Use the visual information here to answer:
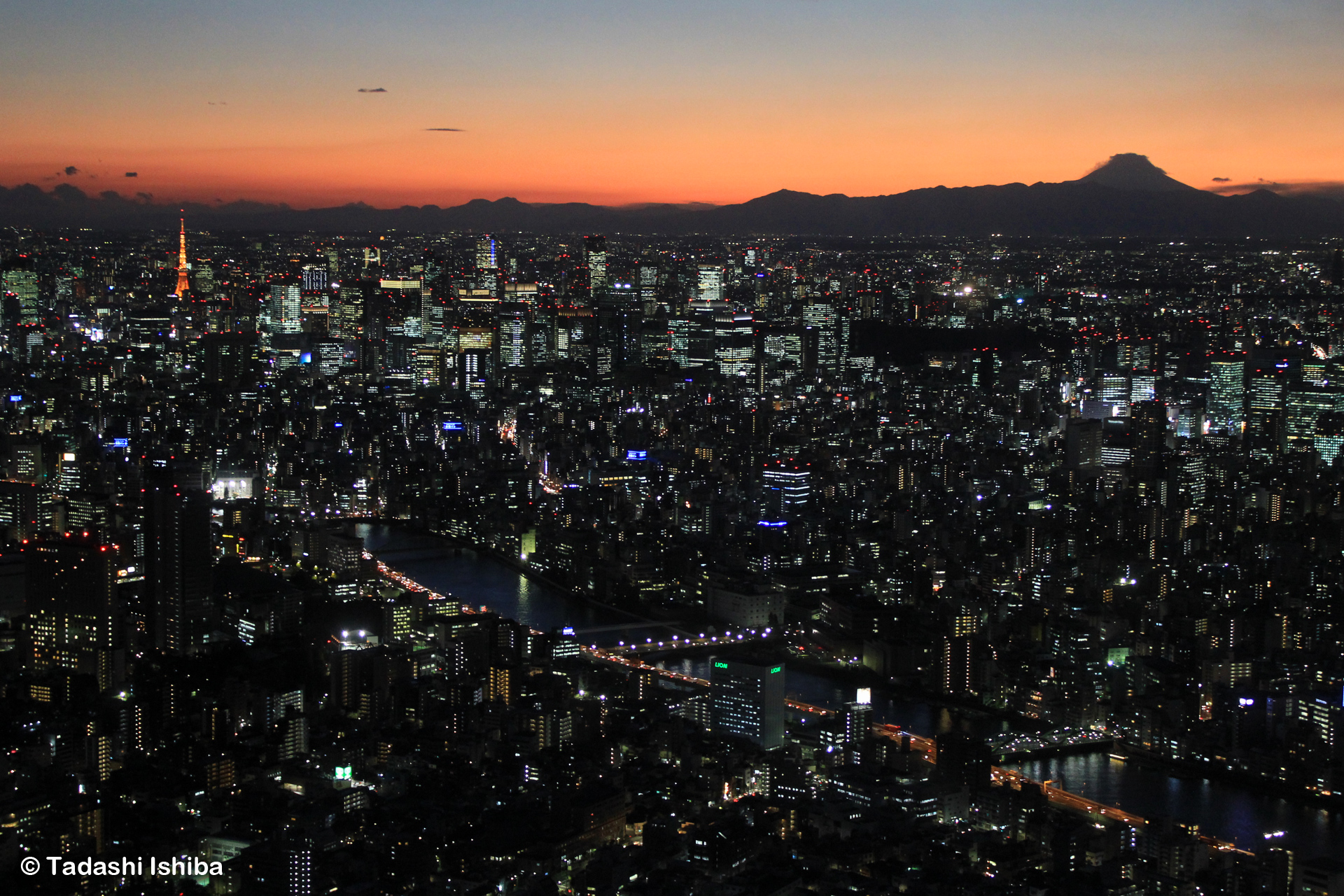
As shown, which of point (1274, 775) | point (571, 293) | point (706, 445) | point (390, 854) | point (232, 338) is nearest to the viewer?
point (390, 854)

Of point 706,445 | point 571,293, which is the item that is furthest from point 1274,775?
point 571,293

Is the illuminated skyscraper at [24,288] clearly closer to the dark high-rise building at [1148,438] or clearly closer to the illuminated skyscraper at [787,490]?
the illuminated skyscraper at [787,490]

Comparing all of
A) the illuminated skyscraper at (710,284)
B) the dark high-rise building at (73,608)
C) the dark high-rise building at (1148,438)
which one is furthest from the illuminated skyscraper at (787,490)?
the illuminated skyscraper at (710,284)

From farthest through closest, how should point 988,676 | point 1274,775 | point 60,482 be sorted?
1. point 60,482
2. point 988,676
3. point 1274,775

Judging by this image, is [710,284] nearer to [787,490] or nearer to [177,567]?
[787,490]

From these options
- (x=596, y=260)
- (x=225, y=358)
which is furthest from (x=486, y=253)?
(x=225, y=358)

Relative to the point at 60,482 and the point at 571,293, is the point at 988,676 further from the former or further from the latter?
the point at 571,293

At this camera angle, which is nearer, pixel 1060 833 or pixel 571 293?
pixel 1060 833
